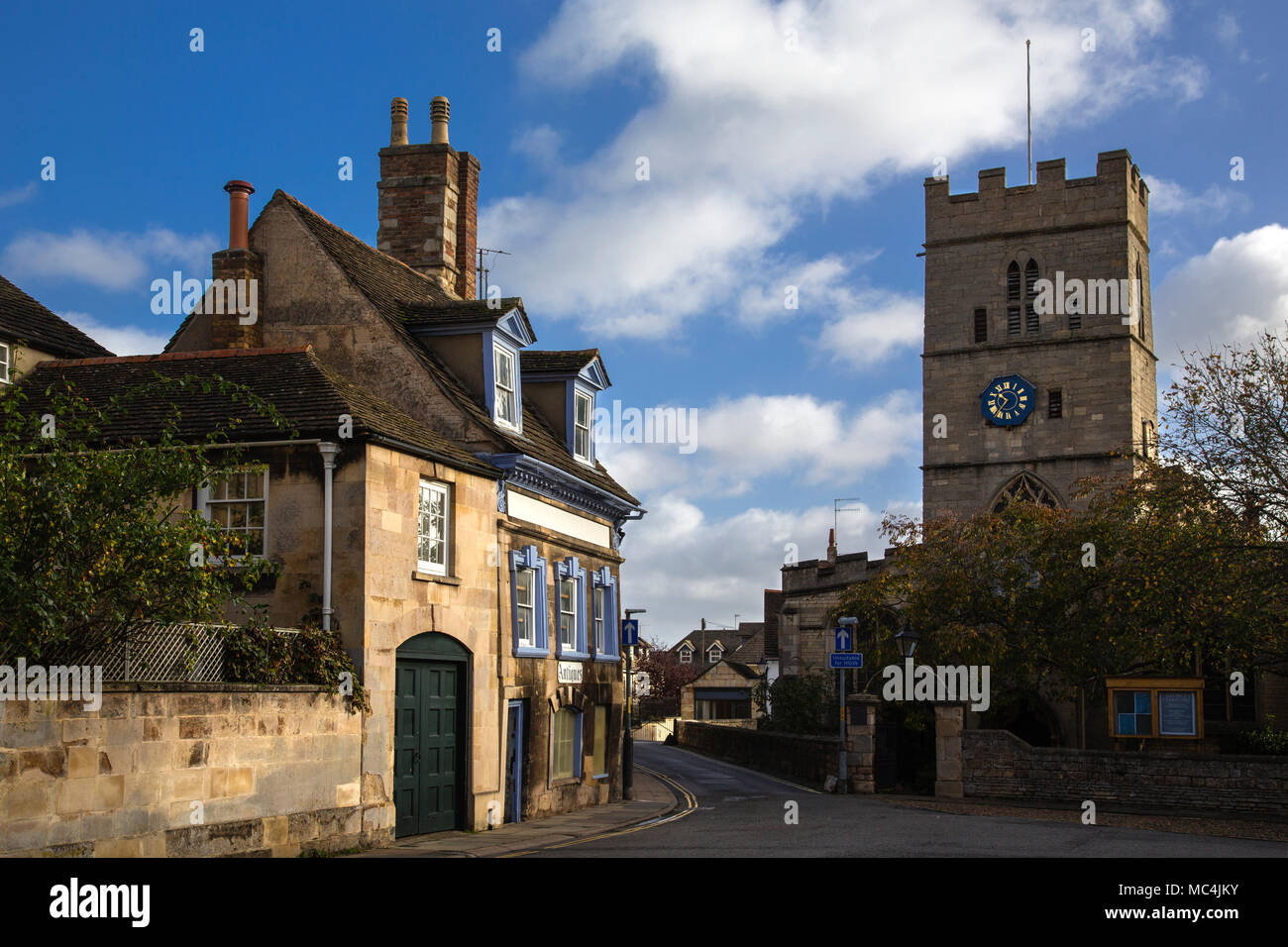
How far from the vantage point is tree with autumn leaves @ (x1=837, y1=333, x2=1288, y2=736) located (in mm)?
23719

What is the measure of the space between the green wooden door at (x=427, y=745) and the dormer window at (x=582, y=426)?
24.9 ft

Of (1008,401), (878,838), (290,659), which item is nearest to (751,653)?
(1008,401)

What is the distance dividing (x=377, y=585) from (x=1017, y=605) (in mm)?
17633

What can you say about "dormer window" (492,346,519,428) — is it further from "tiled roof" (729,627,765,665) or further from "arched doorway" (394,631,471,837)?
"tiled roof" (729,627,765,665)

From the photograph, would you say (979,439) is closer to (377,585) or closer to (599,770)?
(599,770)

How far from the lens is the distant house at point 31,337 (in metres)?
22.5

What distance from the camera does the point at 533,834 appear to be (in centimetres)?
2020

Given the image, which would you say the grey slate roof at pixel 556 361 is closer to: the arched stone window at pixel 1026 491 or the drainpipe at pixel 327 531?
the drainpipe at pixel 327 531

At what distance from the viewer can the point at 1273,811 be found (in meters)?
23.8

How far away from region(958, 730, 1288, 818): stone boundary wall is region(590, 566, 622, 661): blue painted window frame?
740cm

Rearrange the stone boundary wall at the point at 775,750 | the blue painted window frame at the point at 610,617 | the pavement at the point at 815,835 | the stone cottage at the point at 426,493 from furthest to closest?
the stone boundary wall at the point at 775,750 → the blue painted window frame at the point at 610,617 → the stone cottage at the point at 426,493 → the pavement at the point at 815,835

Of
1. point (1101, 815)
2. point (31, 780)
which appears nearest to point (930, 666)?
point (1101, 815)

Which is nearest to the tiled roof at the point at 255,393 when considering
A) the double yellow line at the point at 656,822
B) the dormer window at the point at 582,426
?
the dormer window at the point at 582,426

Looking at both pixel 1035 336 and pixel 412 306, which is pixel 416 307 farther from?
pixel 1035 336
